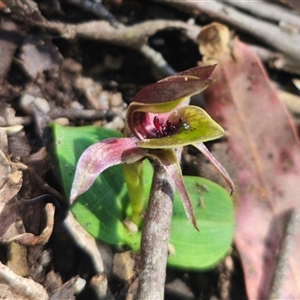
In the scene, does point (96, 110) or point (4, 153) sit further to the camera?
point (96, 110)

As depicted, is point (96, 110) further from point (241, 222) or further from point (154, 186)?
point (241, 222)

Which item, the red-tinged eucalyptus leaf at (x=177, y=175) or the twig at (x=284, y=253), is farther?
the twig at (x=284, y=253)

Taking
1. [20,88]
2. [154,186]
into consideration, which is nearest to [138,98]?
[154,186]

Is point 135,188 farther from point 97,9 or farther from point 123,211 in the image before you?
point 97,9

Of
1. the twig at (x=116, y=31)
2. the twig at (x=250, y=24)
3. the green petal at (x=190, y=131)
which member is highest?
the green petal at (x=190, y=131)

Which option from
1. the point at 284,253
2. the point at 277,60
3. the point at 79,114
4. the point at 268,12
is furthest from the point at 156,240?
the point at 268,12

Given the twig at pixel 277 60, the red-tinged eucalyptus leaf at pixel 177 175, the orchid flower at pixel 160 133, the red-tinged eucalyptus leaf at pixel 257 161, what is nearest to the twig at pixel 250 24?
the twig at pixel 277 60

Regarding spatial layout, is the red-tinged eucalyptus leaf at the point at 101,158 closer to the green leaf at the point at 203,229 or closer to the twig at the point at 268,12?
the green leaf at the point at 203,229
